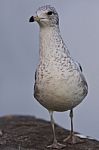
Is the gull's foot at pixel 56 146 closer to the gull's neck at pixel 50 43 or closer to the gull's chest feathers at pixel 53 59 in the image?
the gull's chest feathers at pixel 53 59

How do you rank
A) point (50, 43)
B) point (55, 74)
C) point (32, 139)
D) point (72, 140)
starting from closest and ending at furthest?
1. point (55, 74)
2. point (50, 43)
3. point (72, 140)
4. point (32, 139)

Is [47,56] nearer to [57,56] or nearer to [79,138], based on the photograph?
[57,56]

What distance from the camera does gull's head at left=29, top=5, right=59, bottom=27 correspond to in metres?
8.59

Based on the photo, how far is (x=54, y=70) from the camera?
8859 millimetres

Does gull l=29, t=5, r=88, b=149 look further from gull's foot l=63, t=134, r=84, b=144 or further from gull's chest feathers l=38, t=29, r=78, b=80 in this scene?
gull's foot l=63, t=134, r=84, b=144

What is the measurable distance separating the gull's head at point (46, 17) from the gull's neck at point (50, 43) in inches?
4.1

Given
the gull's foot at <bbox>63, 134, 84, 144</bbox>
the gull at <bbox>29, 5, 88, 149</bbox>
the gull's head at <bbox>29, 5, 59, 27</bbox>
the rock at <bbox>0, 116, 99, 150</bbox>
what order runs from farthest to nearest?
the gull's foot at <bbox>63, 134, 84, 144</bbox> < the rock at <bbox>0, 116, 99, 150</bbox> < the gull at <bbox>29, 5, 88, 149</bbox> < the gull's head at <bbox>29, 5, 59, 27</bbox>

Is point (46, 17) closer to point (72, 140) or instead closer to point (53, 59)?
point (53, 59)

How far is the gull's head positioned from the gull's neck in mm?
104

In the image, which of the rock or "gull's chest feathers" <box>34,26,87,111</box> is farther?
the rock

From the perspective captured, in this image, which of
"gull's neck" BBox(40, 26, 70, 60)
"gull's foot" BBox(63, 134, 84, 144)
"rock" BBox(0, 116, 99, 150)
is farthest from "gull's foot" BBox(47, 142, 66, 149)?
"gull's neck" BBox(40, 26, 70, 60)

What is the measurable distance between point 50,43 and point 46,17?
1.47ft

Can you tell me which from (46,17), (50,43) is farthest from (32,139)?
(46,17)

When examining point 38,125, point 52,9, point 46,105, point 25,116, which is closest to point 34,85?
point 46,105
